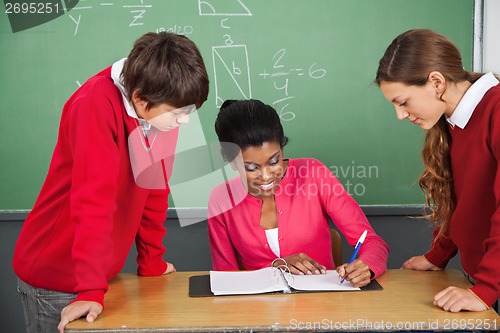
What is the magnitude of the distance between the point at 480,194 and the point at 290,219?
2.46 ft

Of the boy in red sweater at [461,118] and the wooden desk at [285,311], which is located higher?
the boy in red sweater at [461,118]

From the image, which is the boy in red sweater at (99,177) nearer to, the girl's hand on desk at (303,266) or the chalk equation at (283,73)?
the girl's hand on desk at (303,266)

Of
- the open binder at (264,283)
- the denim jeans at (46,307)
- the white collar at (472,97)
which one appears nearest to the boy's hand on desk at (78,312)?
the denim jeans at (46,307)

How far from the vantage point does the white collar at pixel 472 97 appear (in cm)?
169

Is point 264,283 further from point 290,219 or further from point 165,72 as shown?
point 165,72

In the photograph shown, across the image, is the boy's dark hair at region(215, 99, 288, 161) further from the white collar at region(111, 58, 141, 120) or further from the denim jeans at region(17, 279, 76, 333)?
the denim jeans at region(17, 279, 76, 333)

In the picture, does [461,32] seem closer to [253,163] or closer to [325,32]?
[325,32]

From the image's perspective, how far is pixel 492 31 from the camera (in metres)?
2.76

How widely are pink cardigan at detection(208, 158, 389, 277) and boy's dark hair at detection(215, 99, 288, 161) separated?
6.5 inches

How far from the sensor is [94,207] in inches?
59.7

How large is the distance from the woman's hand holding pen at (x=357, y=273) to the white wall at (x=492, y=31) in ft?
4.53

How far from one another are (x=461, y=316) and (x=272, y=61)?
1589 mm

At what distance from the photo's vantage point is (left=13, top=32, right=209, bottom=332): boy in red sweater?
4.98ft

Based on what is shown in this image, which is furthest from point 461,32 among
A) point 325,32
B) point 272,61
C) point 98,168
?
point 98,168
